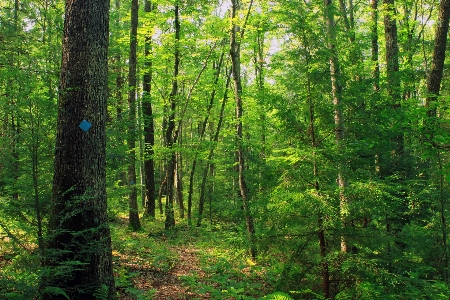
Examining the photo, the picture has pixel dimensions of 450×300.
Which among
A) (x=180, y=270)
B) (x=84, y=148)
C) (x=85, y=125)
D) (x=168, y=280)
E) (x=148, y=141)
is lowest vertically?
(x=180, y=270)

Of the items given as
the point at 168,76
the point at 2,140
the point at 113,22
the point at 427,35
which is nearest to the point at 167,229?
the point at 168,76

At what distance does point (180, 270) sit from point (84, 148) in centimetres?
480

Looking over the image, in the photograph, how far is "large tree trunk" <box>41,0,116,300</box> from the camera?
420cm

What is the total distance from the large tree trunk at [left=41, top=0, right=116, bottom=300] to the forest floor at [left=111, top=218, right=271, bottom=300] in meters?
1.29

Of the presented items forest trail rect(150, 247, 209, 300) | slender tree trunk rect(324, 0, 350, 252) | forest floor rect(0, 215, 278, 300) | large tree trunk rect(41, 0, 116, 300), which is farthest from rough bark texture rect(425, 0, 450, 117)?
large tree trunk rect(41, 0, 116, 300)

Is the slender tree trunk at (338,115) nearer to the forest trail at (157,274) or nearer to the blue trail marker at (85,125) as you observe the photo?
the forest trail at (157,274)

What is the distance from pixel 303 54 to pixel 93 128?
3.60 m

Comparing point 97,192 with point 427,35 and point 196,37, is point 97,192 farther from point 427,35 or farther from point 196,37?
point 427,35

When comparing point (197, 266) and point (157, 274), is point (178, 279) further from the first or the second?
point (197, 266)

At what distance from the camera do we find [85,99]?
14.5ft

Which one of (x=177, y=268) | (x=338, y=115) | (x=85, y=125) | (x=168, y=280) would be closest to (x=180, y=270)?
(x=177, y=268)

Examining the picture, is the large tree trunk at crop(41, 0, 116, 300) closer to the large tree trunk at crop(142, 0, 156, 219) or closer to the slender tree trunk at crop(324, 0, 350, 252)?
the slender tree trunk at crop(324, 0, 350, 252)

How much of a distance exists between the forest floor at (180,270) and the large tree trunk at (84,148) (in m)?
1.29

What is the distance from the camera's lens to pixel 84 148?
4340 mm
